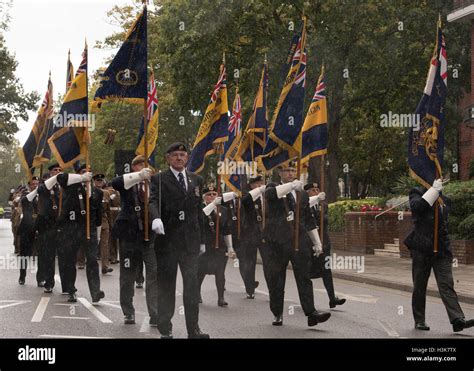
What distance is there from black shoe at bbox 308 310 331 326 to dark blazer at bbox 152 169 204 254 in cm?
173

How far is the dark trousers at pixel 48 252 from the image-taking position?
14883mm

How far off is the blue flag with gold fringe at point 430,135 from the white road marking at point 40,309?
4938 mm

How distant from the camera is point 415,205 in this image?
1060cm

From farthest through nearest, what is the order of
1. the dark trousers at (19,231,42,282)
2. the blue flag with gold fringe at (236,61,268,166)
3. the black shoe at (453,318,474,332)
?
the blue flag with gold fringe at (236,61,268,166), the dark trousers at (19,231,42,282), the black shoe at (453,318,474,332)

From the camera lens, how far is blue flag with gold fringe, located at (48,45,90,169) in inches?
518

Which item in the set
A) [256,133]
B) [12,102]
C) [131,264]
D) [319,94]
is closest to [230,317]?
[131,264]

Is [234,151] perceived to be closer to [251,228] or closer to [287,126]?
[251,228]

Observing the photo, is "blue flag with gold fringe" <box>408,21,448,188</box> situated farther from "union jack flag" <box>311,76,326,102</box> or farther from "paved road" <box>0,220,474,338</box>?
"union jack flag" <box>311,76,326,102</box>

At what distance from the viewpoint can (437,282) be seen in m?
10.5

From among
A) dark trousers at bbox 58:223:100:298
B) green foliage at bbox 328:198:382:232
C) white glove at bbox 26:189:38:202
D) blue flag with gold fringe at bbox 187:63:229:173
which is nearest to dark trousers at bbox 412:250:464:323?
dark trousers at bbox 58:223:100:298

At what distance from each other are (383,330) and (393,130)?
38.7 meters

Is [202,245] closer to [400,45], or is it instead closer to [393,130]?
[400,45]

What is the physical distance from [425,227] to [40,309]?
5322 millimetres

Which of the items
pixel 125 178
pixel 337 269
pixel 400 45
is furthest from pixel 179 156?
pixel 400 45
